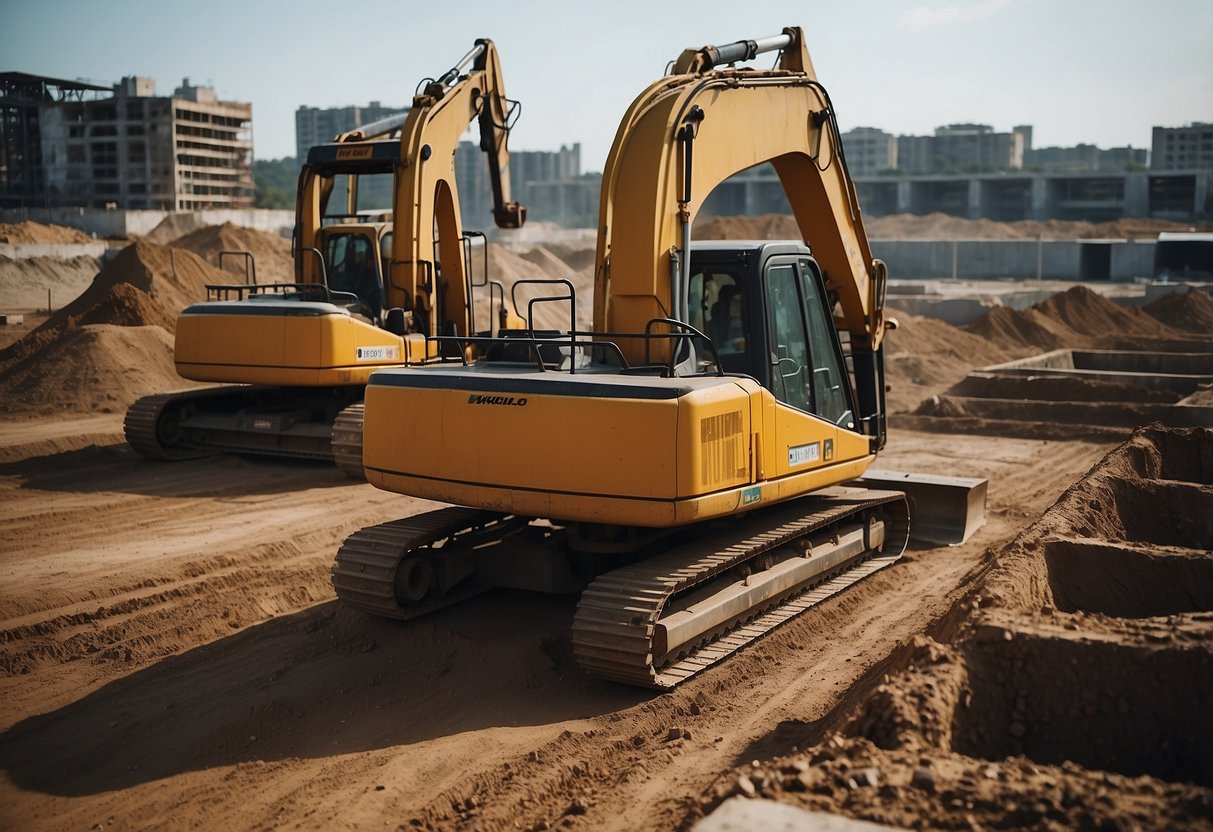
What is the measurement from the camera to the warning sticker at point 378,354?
12534 millimetres

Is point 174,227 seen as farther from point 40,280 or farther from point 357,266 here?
point 357,266

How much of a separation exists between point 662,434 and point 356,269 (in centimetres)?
842

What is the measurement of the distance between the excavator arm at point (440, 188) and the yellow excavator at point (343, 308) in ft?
0.06

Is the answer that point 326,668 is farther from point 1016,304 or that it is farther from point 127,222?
point 127,222

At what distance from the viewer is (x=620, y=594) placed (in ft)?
20.8

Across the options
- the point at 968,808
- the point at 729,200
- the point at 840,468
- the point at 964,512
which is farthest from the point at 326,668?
the point at 729,200

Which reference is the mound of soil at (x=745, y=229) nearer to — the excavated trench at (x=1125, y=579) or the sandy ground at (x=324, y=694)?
the sandy ground at (x=324, y=694)

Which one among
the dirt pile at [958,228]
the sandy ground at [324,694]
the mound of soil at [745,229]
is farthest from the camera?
the dirt pile at [958,228]

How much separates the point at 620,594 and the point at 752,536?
1.41 metres

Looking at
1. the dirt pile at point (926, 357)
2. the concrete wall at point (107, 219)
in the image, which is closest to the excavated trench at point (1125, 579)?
the dirt pile at point (926, 357)

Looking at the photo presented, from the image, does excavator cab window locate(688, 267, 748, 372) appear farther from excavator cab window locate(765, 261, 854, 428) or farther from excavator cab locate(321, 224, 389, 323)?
excavator cab locate(321, 224, 389, 323)

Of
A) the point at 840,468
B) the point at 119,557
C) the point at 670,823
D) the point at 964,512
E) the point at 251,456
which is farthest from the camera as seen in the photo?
the point at 251,456

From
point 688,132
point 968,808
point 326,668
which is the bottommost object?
point 326,668

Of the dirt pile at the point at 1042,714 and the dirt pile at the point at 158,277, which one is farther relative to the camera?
the dirt pile at the point at 158,277
